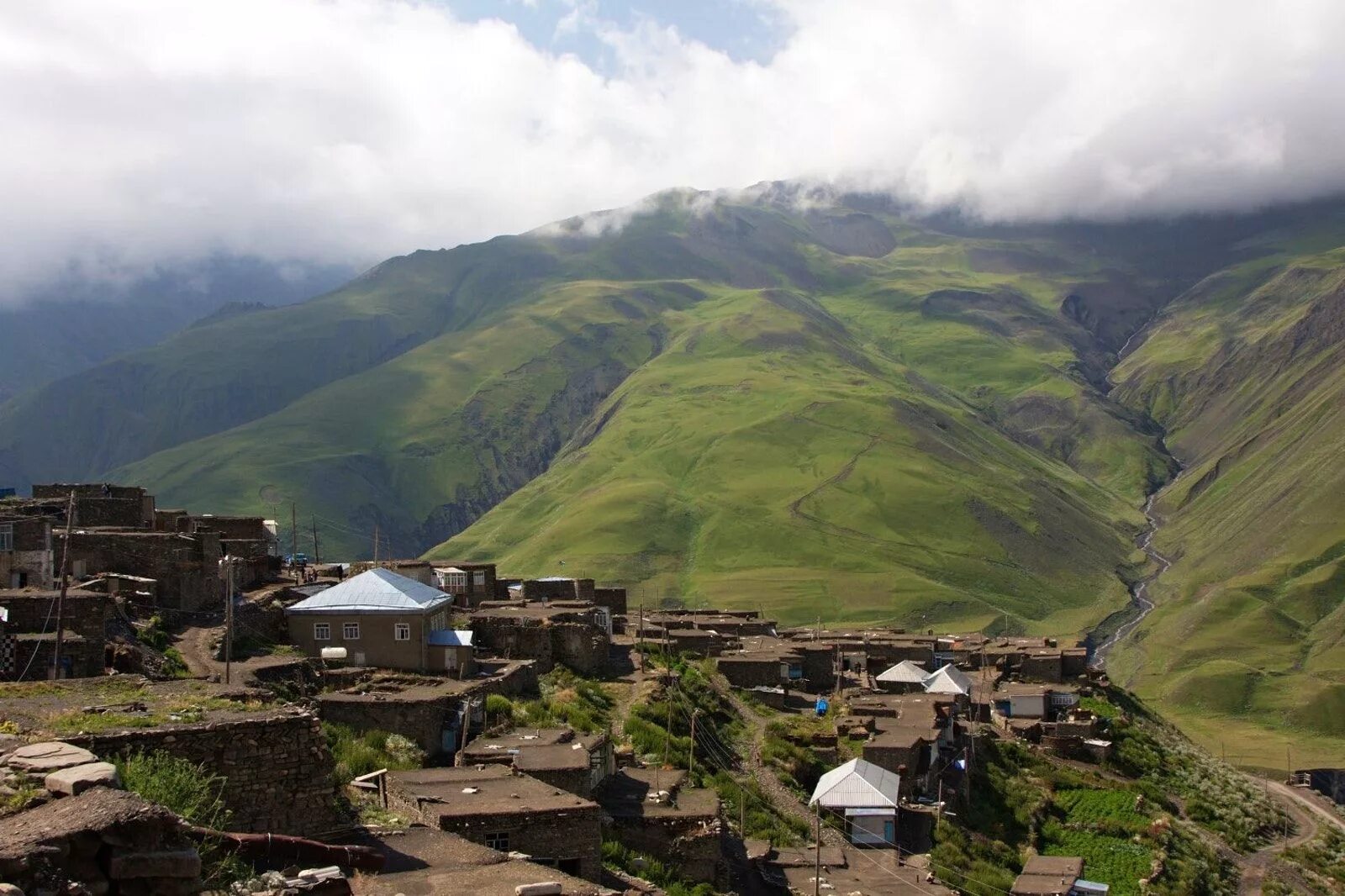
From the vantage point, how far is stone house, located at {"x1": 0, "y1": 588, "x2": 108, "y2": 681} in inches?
987

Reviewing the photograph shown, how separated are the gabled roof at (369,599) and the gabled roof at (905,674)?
27.0 metres

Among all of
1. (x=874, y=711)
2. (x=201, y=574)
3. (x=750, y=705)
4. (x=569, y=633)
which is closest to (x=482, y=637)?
(x=569, y=633)

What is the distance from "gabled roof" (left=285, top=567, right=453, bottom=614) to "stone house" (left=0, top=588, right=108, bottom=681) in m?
8.07

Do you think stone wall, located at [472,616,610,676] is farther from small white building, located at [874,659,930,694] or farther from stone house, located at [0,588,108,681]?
small white building, located at [874,659,930,694]

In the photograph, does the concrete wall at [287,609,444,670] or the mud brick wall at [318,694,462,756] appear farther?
the concrete wall at [287,609,444,670]

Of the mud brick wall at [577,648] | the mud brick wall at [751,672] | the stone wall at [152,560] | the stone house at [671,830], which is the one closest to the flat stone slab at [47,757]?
the stone house at [671,830]

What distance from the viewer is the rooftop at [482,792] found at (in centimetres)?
1970

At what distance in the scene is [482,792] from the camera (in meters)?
21.0

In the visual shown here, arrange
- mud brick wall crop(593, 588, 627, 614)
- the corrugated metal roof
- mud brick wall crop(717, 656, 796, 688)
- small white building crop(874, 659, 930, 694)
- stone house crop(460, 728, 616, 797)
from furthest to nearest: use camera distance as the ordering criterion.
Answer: mud brick wall crop(593, 588, 627, 614)
small white building crop(874, 659, 930, 694)
mud brick wall crop(717, 656, 796, 688)
the corrugated metal roof
stone house crop(460, 728, 616, 797)

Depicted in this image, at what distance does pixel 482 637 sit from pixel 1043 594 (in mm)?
140619

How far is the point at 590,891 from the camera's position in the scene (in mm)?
13461

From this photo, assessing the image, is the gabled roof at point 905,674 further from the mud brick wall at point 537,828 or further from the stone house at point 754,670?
the mud brick wall at point 537,828

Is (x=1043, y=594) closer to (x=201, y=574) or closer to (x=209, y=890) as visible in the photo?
(x=201, y=574)

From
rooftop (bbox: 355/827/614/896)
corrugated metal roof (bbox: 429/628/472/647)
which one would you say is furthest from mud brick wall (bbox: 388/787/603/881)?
corrugated metal roof (bbox: 429/628/472/647)
